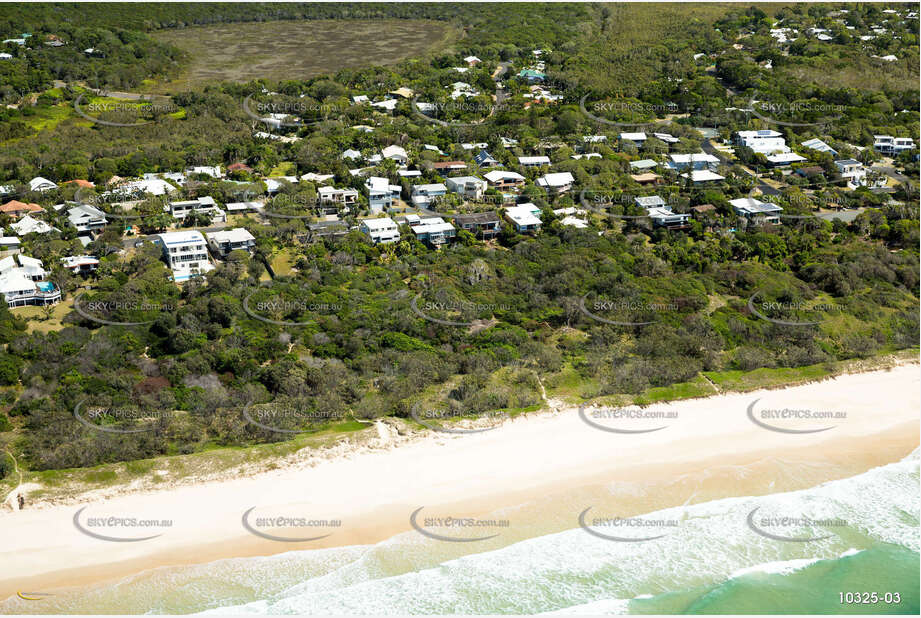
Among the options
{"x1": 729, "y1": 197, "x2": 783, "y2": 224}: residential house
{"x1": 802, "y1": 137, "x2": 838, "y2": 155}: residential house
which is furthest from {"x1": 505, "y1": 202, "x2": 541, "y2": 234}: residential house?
{"x1": 802, "y1": 137, "x2": 838, "y2": 155}: residential house

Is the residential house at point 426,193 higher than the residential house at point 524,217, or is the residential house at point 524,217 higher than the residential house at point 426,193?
the residential house at point 426,193

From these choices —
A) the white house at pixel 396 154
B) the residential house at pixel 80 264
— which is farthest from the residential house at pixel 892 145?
the residential house at pixel 80 264

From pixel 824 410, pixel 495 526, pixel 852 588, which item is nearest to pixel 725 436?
pixel 824 410

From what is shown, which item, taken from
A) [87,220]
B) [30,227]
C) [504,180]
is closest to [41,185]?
[30,227]

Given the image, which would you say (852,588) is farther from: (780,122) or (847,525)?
(780,122)

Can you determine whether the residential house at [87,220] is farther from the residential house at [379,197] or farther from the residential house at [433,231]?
the residential house at [433,231]

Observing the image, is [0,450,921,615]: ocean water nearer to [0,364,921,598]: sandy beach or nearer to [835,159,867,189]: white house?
[0,364,921,598]: sandy beach

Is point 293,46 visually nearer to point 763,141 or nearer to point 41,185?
point 41,185
